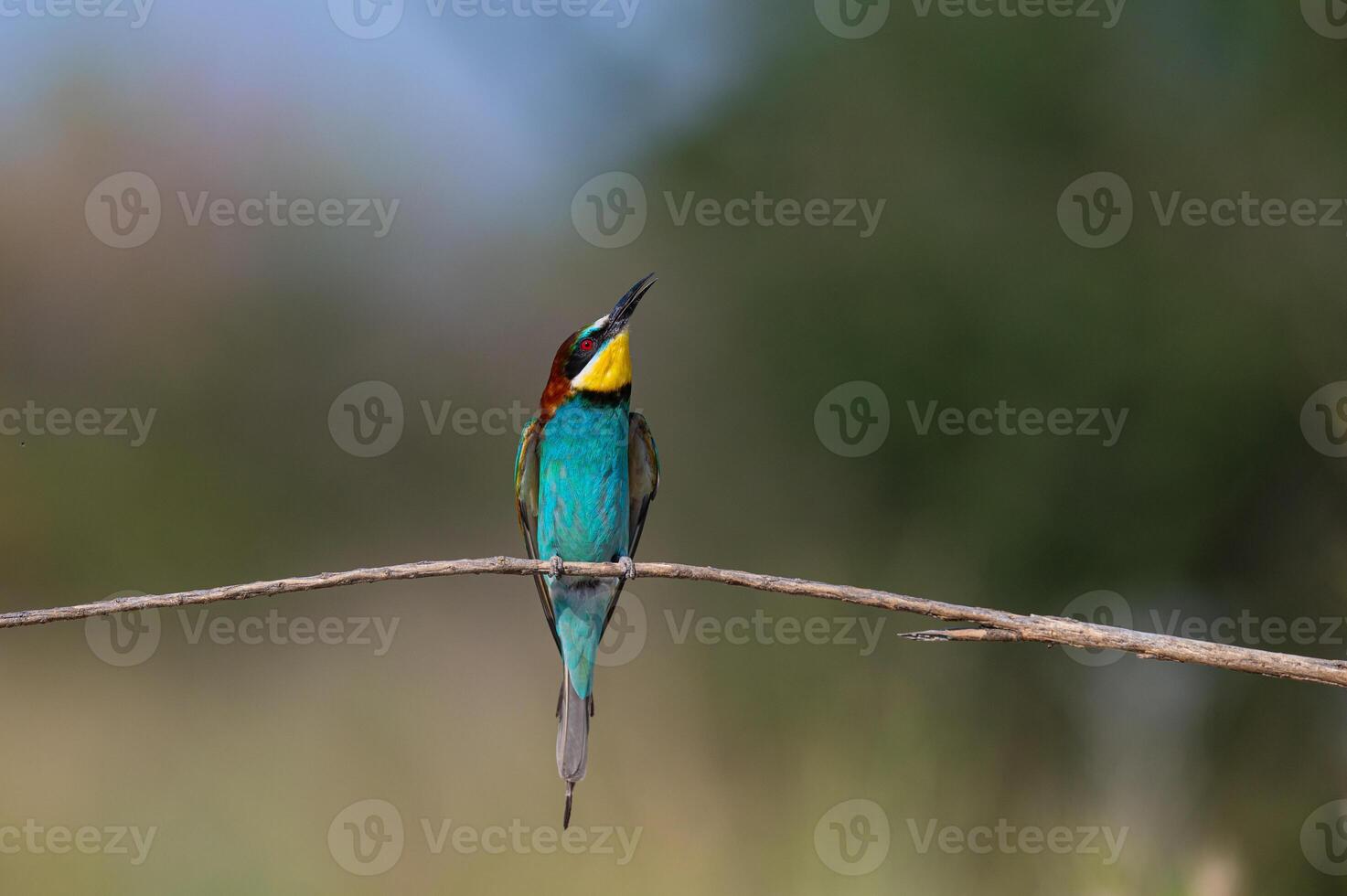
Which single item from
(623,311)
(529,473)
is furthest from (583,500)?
(623,311)

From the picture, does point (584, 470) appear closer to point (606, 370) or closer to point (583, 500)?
point (583, 500)

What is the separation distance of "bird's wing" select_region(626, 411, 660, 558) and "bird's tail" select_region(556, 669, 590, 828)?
1.83 feet

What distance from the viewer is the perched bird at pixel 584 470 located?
292cm

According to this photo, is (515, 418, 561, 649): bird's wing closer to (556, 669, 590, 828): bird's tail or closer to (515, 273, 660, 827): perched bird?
(515, 273, 660, 827): perched bird

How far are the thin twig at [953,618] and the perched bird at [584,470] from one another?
126 centimetres

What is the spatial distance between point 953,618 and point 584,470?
159cm

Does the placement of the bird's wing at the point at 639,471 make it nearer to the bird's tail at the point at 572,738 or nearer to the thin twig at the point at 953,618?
the bird's tail at the point at 572,738

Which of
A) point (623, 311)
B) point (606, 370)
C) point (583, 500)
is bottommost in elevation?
point (583, 500)

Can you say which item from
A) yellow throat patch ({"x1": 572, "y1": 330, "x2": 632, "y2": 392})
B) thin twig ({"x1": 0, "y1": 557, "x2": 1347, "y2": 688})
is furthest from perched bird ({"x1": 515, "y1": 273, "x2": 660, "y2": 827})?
thin twig ({"x1": 0, "y1": 557, "x2": 1347, "y2": 688})

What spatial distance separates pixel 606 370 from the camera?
2.92m

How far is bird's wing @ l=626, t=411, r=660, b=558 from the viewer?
3070mm

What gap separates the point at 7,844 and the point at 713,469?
2.71 meters

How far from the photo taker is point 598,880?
123 inches

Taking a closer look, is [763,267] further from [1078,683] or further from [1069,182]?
[1078,683]
